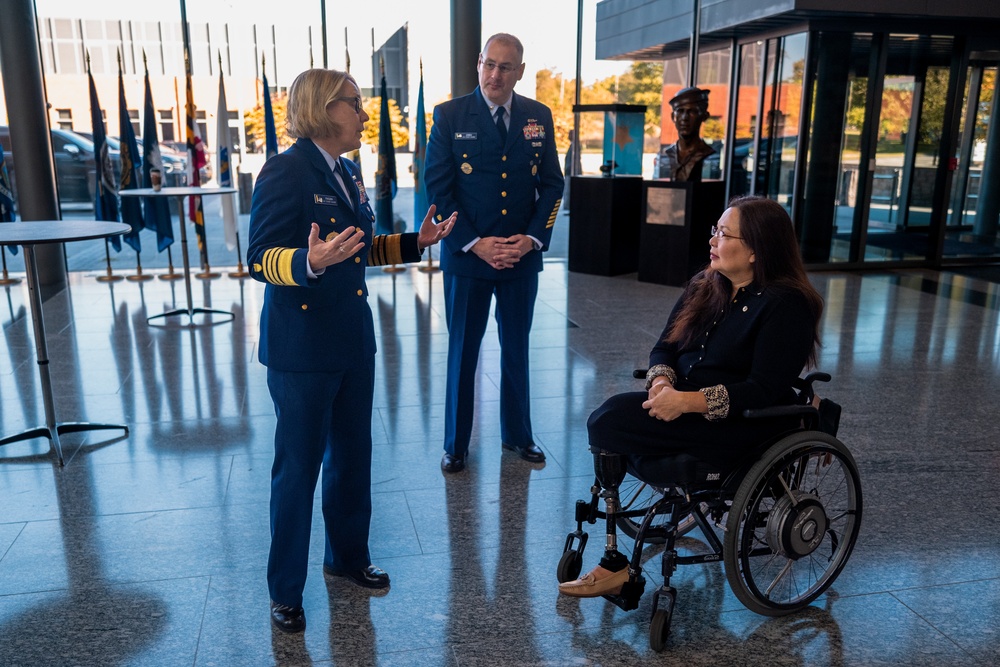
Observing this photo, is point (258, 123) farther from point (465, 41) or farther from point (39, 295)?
point (39, 295)

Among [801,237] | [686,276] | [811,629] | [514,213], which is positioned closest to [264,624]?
[811,629]

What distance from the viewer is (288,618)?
Result: 2248 millimetres

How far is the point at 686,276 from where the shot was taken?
7.42 metres

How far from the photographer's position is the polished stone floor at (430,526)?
2211 millimetres

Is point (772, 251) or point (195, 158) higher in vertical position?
point (195, 158)

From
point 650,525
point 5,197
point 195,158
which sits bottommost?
point 650,525

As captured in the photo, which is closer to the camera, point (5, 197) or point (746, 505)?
point (746, 505)

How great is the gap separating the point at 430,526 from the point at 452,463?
1.58 ft

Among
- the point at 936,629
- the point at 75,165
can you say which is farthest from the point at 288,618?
the point at 75,165

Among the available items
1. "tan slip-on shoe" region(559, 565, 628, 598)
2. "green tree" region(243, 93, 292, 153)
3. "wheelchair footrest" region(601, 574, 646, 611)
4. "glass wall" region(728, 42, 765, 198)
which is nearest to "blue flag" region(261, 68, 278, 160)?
"green tree" region(243, 93, 292, 153)

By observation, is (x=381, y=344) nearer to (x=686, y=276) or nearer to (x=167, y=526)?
(x=167, y=526)

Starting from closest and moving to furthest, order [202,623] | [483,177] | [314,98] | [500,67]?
[314,98]
[202,623]
[500,67]
[483,177]

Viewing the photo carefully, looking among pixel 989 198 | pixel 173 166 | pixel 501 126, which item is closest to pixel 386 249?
pixel 501 126

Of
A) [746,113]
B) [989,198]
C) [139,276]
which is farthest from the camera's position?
[989,198]
